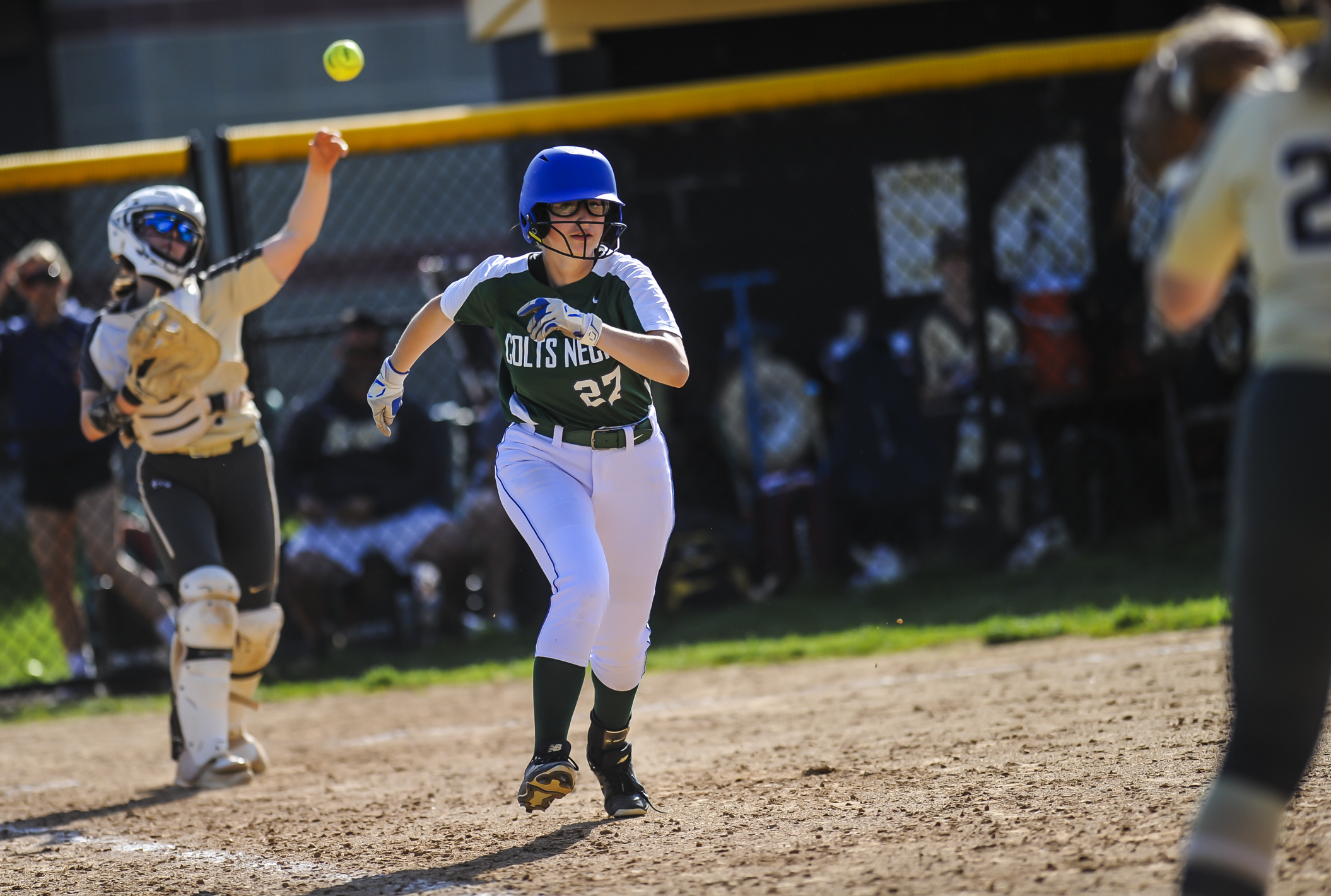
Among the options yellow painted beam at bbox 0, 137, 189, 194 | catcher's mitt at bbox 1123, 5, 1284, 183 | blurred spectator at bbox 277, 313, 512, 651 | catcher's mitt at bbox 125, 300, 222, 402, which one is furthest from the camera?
blurred spectator at bbox 277, 313, 512, 651

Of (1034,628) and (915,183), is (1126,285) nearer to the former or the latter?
(915,183)

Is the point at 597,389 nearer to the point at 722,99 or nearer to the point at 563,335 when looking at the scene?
the point at 563,335

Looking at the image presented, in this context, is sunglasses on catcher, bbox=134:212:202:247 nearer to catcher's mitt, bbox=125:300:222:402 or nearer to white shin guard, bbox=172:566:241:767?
catcher's mitt, bbox=125:300:222:402

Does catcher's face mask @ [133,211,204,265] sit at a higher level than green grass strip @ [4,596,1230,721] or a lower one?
higher

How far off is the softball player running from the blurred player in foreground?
1.74 meters

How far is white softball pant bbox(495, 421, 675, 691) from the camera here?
4.07m

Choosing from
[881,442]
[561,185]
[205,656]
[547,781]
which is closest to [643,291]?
[561,185]

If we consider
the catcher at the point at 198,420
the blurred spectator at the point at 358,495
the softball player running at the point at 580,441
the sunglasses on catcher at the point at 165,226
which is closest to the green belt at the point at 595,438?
the softball player running at the point at 580,441

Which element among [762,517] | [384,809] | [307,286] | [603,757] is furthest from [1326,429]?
[307,286]

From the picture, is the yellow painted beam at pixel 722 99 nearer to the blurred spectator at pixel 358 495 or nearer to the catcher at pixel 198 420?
the blurred spectator at pixel 358 495

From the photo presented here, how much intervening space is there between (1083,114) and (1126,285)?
103 centimetres

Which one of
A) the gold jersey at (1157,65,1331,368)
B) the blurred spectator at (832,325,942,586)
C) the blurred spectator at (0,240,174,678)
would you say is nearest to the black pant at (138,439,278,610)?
the blurred spectator at (0,240,174,678)

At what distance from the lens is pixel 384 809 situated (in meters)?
4.71

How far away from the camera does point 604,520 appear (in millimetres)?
4227
